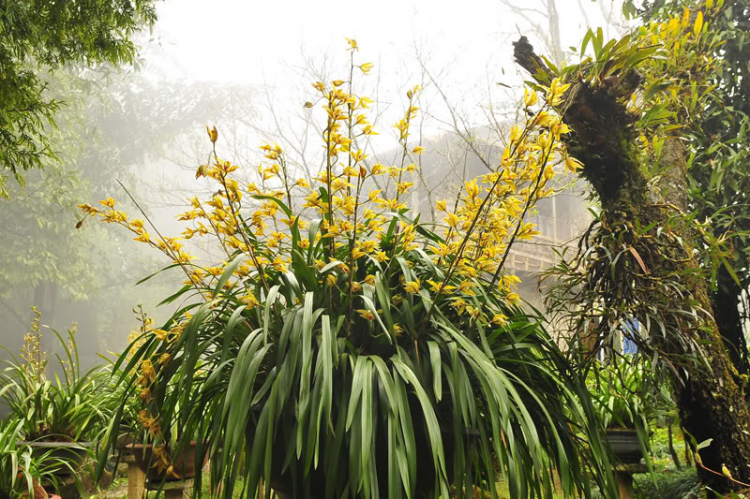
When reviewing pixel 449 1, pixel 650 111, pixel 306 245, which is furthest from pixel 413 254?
pixel 449 1

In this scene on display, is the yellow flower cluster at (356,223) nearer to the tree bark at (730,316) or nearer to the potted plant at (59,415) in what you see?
the tree bark at (730,316)

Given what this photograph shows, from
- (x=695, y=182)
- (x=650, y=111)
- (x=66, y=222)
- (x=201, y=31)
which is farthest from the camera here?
(x=201, y=31)

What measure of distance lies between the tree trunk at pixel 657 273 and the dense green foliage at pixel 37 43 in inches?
68.1

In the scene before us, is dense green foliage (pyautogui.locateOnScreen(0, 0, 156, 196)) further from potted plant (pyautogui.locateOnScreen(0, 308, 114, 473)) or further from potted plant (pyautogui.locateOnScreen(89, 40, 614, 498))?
potted plant (pyautogui.locateOnScreen(89, 40, 614, 498))

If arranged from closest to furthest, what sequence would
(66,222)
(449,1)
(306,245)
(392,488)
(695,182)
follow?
1. (392,488)
2. (306,245)
3. (695,182)
4. (449,1)
5. (66,222)

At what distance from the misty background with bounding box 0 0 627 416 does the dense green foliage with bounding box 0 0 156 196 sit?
173 centimetres

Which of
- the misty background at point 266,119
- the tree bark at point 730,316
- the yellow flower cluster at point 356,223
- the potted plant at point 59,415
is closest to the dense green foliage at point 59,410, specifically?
the potted plant at point 59,415

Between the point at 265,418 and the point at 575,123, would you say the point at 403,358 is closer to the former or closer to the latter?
the point at 265,418

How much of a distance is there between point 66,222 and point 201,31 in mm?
8928

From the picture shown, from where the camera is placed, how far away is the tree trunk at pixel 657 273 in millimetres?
1430

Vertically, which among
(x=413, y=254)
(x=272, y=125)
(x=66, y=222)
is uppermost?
(x=272, y=125)

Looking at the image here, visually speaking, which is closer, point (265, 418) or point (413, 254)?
point (265, 418)

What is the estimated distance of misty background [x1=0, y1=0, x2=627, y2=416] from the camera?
22.1 feet

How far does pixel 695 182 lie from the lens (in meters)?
2.16
